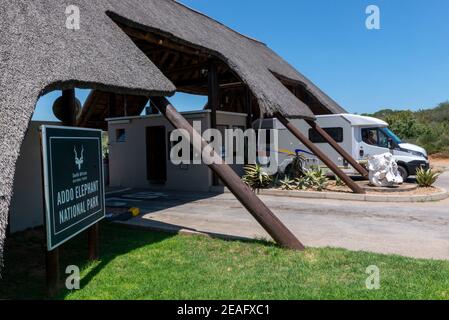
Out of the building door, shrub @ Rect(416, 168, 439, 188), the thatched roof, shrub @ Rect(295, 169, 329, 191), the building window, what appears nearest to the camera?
the thatched roof

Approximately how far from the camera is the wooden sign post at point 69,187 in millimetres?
4262

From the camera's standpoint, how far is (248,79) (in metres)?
11.7

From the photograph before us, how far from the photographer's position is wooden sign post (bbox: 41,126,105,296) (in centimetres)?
426

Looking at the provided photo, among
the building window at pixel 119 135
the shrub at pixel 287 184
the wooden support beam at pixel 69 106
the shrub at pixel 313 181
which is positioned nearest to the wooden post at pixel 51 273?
the wooden support beam at pixel 69 106

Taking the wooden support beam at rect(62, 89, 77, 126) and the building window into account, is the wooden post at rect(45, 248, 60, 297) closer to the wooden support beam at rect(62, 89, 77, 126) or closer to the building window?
the wooden support beam at rect(62, 89, 77, 126)

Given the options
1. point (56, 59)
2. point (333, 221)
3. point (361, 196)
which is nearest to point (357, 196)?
point (361, 196)

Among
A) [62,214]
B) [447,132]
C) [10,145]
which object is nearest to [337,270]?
[62,214]

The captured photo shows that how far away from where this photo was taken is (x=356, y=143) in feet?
48.2

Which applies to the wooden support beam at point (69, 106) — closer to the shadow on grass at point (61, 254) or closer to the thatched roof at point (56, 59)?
the thatched roof at point (56, 59)

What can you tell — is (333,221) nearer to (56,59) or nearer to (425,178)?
(425,178)

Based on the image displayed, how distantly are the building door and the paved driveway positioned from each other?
12.0 ft

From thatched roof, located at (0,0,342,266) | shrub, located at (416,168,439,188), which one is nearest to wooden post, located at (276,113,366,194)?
shrub, located at (416,168,439,188)
